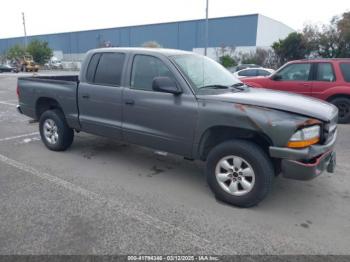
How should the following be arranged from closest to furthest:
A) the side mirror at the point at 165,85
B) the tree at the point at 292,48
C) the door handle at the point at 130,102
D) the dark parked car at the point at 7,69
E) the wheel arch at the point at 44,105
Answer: the side mirror at the point at 165,85 < the door handle at the point at 130,102 < the wheel arch at the point at 44,105 < the tree at the point at 292,48 < the dark parked car at the point at 7,69

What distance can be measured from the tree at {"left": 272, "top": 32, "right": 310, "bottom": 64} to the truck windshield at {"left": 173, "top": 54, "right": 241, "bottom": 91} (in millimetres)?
26039

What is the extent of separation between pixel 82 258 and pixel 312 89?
737 cm

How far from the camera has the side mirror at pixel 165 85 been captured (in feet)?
12.2

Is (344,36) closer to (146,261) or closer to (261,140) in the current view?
(261,140)

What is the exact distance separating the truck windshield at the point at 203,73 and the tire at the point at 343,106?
4686 mm

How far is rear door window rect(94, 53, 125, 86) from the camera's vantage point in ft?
15.0

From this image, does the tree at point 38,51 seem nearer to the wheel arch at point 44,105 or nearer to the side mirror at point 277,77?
the side mirror at point 277,77

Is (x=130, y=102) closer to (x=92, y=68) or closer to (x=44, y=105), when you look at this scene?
(x=92, y=68)

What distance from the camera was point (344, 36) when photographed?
80.7 ft

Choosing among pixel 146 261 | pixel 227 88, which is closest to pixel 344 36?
pixel 227 88

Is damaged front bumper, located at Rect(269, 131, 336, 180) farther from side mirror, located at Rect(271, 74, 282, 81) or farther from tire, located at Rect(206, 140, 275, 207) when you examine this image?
side mirror, located at Rect(271, 74, 282, 81)

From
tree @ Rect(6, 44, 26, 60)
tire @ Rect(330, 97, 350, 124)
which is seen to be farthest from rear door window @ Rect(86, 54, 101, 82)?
tree @ Rect(6, 44, 26, 60)

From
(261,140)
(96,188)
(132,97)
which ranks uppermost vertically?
(132,97)

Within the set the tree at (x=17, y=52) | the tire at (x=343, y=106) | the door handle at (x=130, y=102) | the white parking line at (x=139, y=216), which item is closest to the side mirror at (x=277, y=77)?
the tire at (x=343, y=106)
